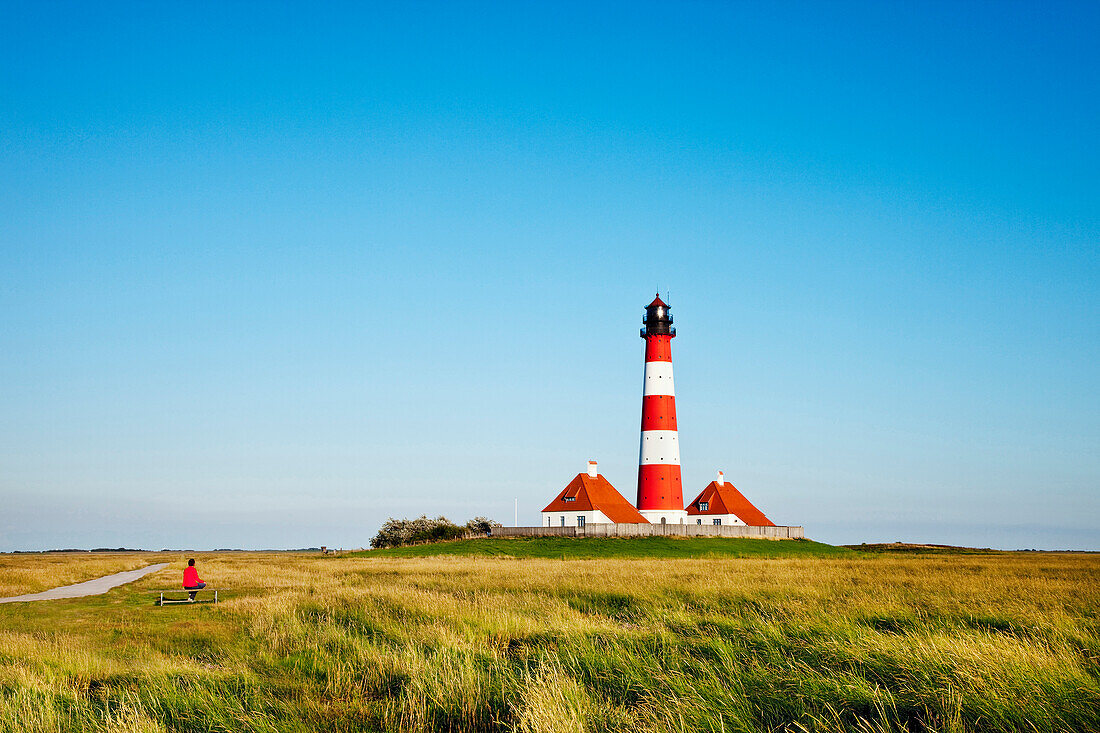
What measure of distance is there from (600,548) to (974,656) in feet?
142

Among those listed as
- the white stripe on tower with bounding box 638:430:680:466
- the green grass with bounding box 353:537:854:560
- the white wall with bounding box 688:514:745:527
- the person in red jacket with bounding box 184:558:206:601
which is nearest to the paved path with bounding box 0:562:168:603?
the person in red jacket with bounding box 184:558:206:601

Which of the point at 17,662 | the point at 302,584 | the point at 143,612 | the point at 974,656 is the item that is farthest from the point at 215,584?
the point at 974,656

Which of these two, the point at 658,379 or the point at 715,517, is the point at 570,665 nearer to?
the point at 658,379

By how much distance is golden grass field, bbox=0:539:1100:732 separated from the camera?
24.7 ft

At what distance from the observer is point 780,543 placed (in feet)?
191

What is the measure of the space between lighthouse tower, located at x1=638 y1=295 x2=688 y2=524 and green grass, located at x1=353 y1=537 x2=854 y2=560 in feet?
18.2

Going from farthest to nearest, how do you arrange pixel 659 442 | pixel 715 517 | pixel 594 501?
pixel 715 517 < pixel 594 501 < pixel 659 442

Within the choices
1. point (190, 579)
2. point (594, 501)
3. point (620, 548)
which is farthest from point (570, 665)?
point (594, 501)


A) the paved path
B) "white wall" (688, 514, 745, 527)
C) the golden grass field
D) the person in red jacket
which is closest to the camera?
the golden grass field

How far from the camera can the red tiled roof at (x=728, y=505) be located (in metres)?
68.6

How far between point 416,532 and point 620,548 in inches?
1078

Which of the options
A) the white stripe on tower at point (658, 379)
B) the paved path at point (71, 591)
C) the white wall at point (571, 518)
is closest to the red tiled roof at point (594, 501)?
the white wall at point (571, 518)

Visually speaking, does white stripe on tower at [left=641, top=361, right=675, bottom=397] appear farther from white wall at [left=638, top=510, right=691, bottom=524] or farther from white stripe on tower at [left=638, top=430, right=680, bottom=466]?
white wall at [left=638, top=510, right=691, bottom=524]

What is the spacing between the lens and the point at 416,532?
71.6m
